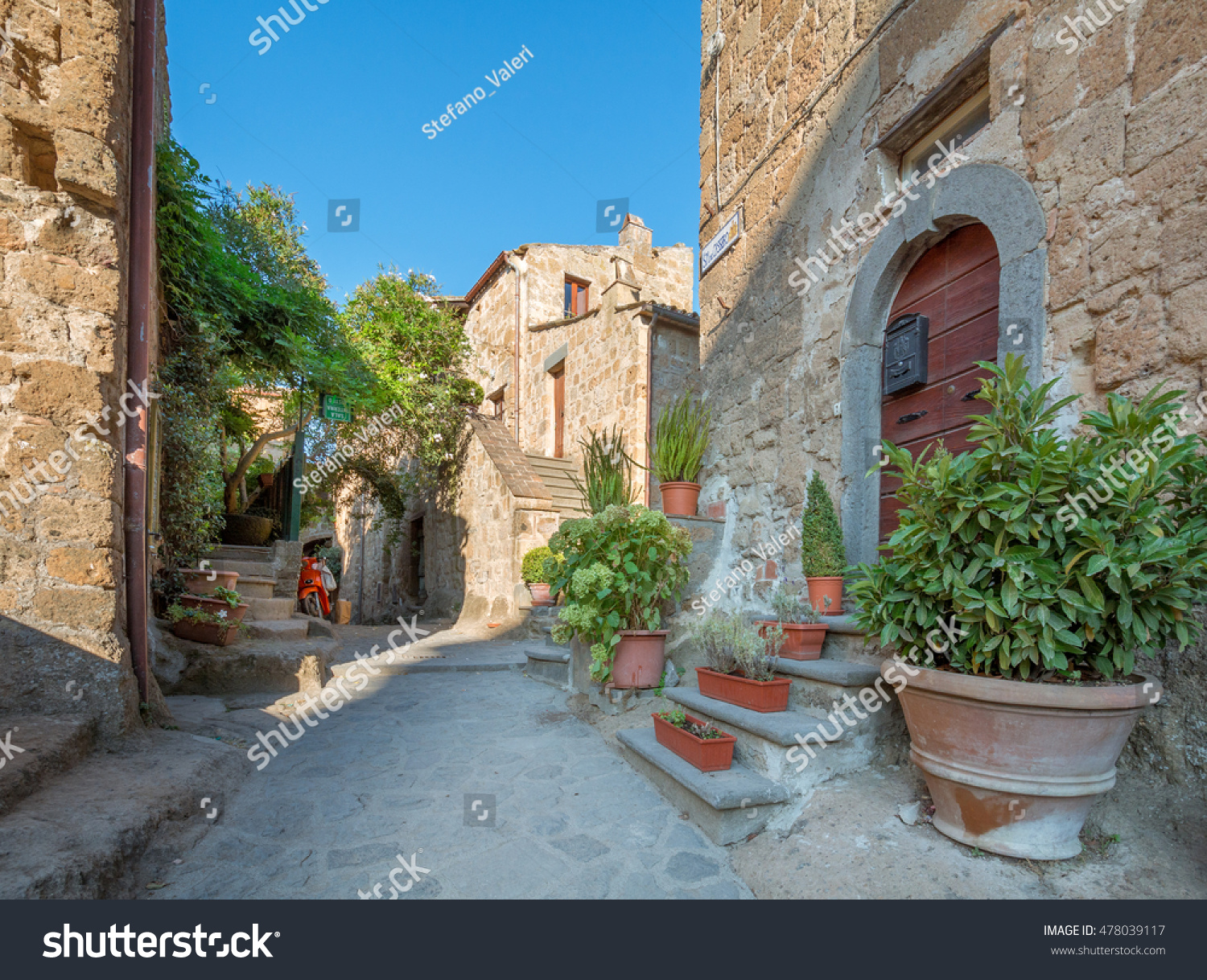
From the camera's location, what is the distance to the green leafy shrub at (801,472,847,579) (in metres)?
3.07

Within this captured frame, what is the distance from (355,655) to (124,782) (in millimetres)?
4036

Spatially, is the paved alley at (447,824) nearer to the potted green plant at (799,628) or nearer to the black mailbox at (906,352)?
the potted green plant at (799,628)

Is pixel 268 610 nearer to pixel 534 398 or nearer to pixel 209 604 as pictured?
pixel 209 604

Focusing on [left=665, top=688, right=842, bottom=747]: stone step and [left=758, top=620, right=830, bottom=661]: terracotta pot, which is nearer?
[left=665, top=688, right=842, bottom=747]: stone step

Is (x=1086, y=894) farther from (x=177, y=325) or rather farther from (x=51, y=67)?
(x=177, y=325)

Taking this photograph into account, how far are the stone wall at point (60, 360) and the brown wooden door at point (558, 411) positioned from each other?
7796 mm

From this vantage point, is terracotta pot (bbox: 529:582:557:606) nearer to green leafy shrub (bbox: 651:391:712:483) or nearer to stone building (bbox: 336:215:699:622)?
stone building (bbox: 336:215:699:622)

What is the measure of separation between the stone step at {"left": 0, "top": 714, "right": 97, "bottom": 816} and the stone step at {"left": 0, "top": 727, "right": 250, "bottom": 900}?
0.09 ft

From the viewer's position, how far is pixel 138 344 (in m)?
2.79

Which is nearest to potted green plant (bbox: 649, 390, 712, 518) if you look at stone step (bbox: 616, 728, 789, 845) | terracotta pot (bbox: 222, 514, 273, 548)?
stone step (bbox: 616, 728, 789, 845)

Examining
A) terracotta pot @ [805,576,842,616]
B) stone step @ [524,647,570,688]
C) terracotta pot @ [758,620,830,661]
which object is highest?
terracotta pot @ [805,576,842,616]

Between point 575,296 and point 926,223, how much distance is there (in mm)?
9624

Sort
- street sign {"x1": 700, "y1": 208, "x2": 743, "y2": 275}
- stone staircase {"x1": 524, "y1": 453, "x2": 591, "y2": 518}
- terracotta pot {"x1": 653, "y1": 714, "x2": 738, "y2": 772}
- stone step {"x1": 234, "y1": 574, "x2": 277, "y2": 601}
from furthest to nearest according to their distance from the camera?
1. stone staircase {"x1": 524, "y1": 453, "x2": 591, "y2": 518}
2. stone step {"x1": 234, "y1": 574, "x2": 277, "y2": 601}
3. street sign {"x1": 700, "y1": 208, "x2": 743, "y2": 275}
4. terracotta pot {"x1": 653, "y1": 714, "x2": 738, "y2": 772}

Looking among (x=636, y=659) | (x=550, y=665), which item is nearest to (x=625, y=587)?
(x=636, y=659)
